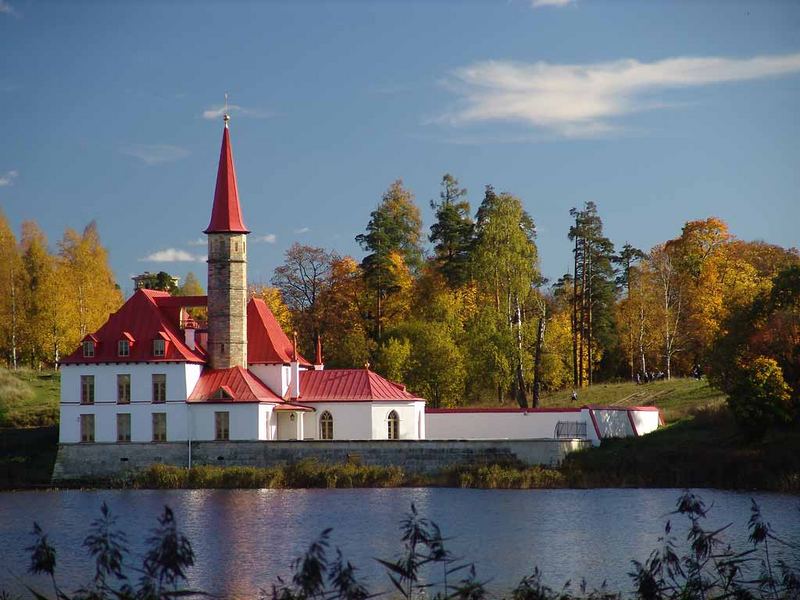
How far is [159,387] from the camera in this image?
5369 centimetres

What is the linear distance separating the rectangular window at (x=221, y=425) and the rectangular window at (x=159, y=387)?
7.46ft

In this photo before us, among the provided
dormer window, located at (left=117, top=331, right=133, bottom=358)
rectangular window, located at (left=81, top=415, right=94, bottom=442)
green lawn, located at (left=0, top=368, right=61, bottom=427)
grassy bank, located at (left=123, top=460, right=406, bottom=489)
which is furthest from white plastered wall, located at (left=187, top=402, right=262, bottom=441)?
green lawn, located at (left=0, top=368, right=61, bottom=427)

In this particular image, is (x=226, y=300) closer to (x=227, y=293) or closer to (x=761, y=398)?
(x=227, y=293)

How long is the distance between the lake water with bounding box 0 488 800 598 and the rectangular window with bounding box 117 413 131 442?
489 cm

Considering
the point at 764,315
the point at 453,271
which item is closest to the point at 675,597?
the point at 764,315

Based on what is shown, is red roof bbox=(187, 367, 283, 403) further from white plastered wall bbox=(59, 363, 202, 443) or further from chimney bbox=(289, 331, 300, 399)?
chimney bbox=(289, 331, 300, 399)

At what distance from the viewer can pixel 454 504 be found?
133ft

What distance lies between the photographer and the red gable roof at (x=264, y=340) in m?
56.1

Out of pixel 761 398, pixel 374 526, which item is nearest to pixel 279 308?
pixel 761 398

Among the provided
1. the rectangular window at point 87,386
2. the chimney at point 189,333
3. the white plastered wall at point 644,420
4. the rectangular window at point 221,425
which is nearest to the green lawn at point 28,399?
the rectangular window at point 87,386

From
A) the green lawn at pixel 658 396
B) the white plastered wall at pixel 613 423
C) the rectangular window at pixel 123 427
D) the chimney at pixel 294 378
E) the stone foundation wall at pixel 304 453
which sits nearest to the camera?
the stone foundation wall at pixel 304 453

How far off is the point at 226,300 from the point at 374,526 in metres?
21.3

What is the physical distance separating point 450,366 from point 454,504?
25189mm

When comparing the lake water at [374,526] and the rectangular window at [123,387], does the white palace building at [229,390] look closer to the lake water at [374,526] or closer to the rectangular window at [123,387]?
the rectangular window at [123,387]
